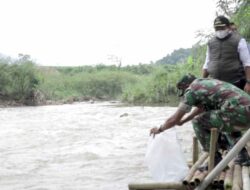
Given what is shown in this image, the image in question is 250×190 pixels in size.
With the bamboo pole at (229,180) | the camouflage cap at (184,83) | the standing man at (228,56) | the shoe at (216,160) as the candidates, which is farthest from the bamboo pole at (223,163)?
the standing man at (228,56)

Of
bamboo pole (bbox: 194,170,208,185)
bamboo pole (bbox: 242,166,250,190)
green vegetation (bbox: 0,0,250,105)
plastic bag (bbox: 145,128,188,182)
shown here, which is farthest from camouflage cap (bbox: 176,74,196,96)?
green vegetation (bbox: 0,0,250,105)

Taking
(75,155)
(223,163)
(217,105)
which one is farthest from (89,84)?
(223,163)

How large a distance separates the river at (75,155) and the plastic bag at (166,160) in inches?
108

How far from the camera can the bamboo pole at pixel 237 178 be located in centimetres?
446

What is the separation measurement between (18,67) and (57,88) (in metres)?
7.27

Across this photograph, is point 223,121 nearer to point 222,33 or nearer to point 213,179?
point 213,179

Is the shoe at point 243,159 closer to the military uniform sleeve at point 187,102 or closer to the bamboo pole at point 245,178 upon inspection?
the bamboo pole at point 245,178

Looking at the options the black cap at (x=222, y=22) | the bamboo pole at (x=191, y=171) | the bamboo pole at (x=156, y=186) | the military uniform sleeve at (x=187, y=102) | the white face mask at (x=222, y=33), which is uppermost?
the black cap at (x=222, y=22)

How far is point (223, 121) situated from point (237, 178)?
21.8 inches

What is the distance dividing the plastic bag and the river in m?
2.74

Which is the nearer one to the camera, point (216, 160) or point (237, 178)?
point (237, 178)

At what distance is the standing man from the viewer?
5.81 meters

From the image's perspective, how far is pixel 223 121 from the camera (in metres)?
4.98

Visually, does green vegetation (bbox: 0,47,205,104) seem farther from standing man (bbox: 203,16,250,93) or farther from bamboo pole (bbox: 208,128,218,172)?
bamboo pole (bbox: 208,128,218,172)
